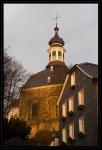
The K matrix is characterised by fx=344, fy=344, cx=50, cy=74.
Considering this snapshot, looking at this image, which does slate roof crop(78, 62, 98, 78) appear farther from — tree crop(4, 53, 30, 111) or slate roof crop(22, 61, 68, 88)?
slate roof crop(22, 61, 68, 88)

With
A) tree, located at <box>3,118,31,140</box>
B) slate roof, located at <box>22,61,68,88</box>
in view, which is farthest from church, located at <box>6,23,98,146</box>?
Answer: tree, located at <box>3,118,31,140</box>

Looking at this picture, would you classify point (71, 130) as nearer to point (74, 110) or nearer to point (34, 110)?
point (74, 110)

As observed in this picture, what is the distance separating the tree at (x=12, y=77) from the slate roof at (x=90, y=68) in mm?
5095

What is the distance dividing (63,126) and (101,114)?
2090 centimetres

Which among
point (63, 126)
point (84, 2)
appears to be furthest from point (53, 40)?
point (84, 2)

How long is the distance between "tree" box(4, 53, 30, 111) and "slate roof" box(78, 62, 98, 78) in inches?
201

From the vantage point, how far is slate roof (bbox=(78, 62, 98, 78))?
70.1 feet

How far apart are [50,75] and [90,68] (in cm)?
2892

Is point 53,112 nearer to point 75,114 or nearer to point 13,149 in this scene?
point 75,114

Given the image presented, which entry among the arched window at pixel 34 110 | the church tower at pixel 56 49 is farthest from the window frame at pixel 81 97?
the church tower at pixel 56 49

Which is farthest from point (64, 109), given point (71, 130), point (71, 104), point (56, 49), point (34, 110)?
point (56, 49)

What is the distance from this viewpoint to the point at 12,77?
2538 cm

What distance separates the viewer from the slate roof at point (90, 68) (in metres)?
21.4

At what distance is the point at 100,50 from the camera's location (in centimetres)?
471
